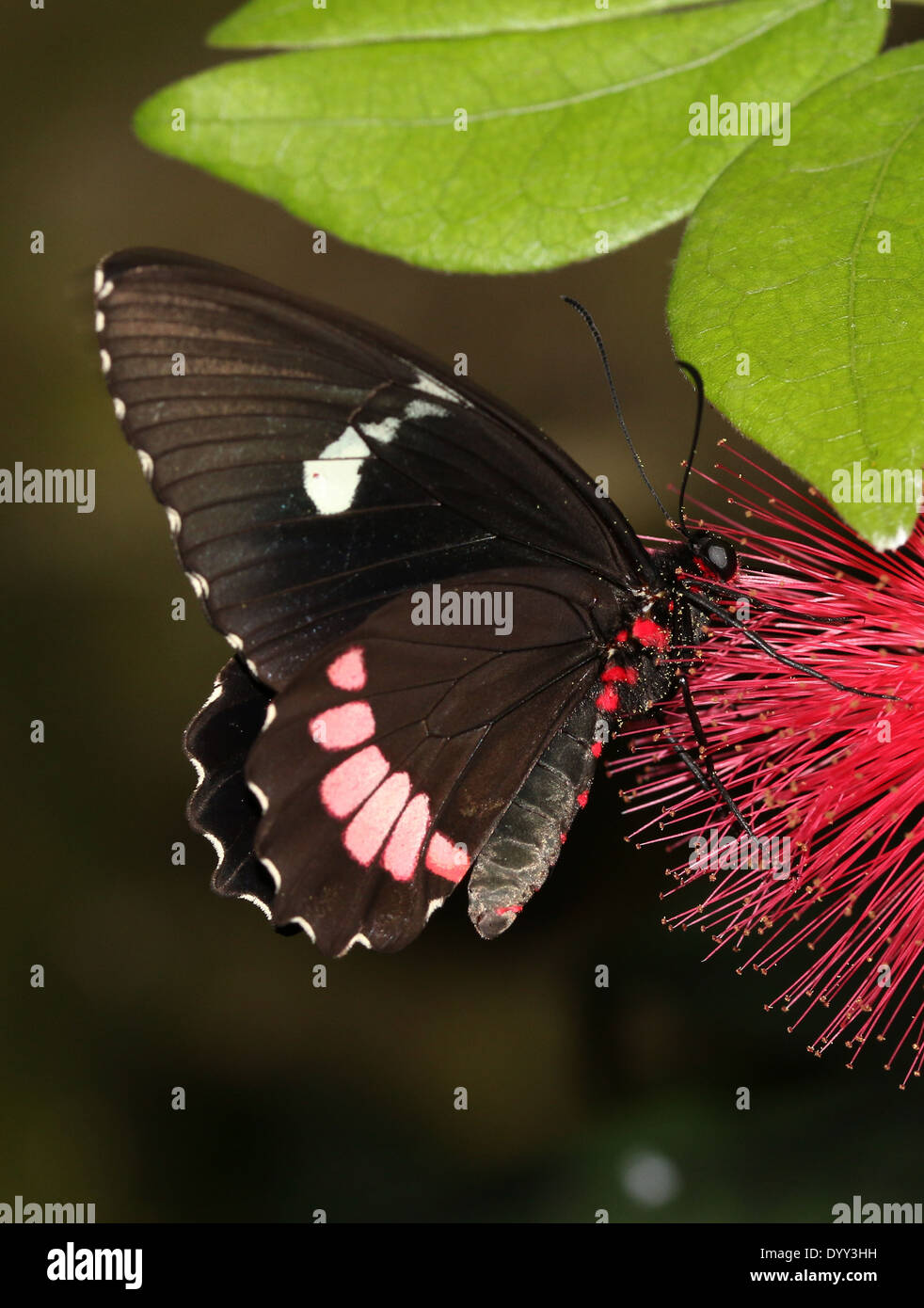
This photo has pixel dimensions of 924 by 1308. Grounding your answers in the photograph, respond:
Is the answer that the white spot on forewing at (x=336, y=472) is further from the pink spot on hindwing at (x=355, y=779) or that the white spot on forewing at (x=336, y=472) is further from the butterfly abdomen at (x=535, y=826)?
the butterfly abdomen at (x=535, y=826)

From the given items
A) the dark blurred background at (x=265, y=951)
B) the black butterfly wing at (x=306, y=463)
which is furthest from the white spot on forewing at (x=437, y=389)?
the dark blurred background at (x=265, y=951)

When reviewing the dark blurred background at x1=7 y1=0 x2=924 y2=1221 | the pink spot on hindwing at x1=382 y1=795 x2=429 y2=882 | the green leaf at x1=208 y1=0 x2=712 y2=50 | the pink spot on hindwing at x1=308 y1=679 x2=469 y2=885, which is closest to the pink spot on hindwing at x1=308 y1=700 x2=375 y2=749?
the pink spot on hindwing at x1=308 y1=679 x2=469 y2=885

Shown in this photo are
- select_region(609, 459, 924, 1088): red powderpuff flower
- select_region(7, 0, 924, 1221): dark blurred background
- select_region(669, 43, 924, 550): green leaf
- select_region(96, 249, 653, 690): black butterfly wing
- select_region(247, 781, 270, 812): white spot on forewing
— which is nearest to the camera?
select_region(669, 43, 924, 550): green leaf

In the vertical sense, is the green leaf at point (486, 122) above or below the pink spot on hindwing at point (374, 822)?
above

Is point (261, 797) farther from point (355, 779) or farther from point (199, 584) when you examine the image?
point (199, 584)

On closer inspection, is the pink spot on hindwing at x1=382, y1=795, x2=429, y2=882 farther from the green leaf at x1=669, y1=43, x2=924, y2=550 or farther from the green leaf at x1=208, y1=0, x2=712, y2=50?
the green leaf at x1=208, y1=0, x2=712, y2=50
